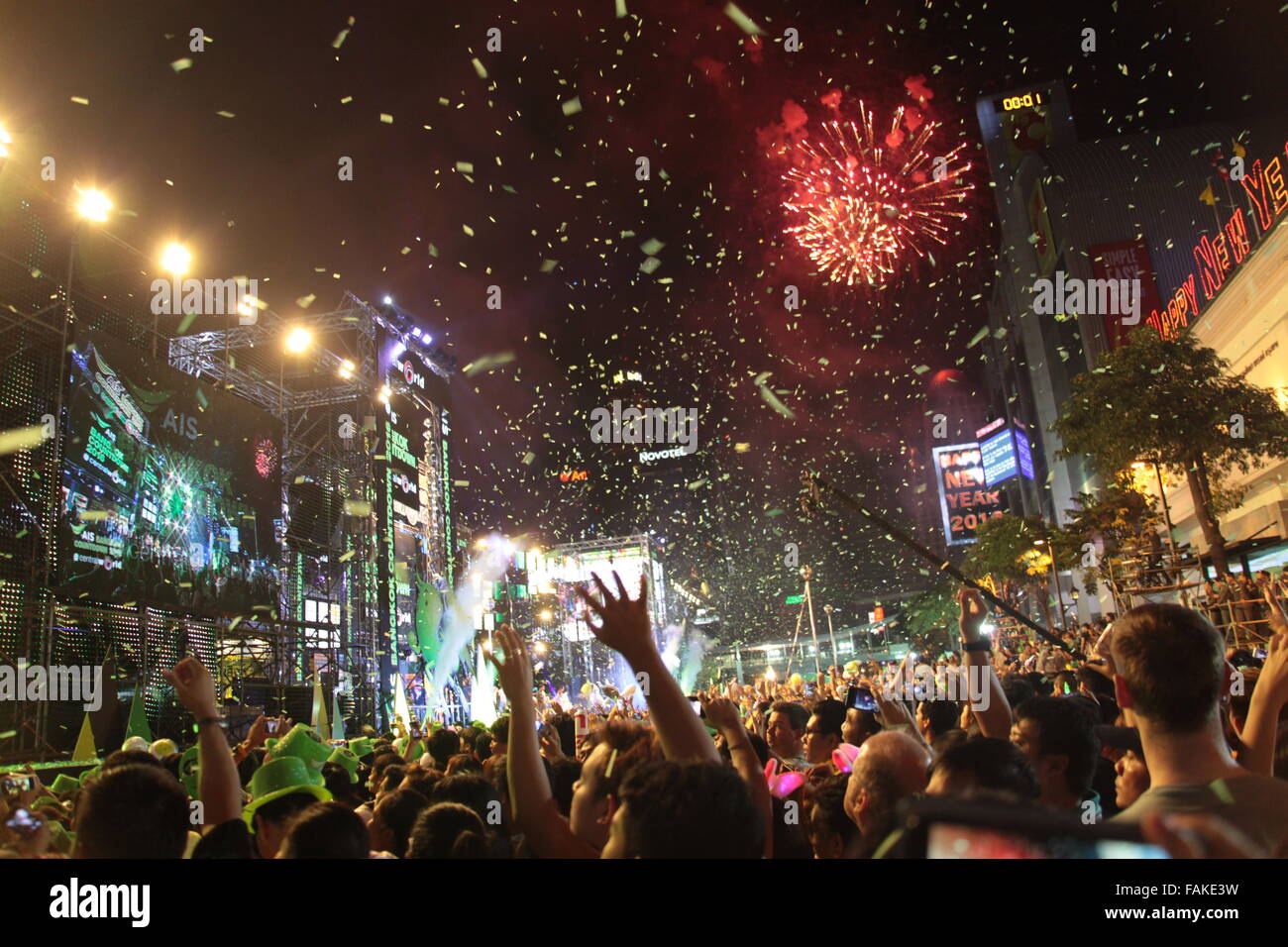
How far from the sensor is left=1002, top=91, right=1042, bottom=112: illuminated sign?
71.6m

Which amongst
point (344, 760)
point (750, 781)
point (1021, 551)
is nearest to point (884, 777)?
point (750, 781)

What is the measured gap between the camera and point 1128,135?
190 feet

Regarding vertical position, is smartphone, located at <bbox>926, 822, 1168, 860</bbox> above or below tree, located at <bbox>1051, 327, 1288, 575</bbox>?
below

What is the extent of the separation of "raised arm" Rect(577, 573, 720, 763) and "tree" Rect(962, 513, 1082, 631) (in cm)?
2755

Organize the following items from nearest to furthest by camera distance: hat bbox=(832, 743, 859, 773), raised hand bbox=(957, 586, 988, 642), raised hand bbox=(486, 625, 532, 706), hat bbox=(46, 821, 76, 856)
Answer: raised hand bbox=(486, 625, 532, 706)
hat bbox=(46, 821, 76, 856)
raised hand bbox=(957, 586, 988, 642)
hat bbox=(832, 743, 859, 773)

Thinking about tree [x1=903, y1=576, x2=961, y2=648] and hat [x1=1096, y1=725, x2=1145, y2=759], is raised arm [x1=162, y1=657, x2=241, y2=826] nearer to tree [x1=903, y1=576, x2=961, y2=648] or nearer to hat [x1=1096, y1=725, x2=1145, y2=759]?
hat [x1=1096, y1=725, x2=1145, y2=759]

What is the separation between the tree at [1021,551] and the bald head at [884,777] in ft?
87.0

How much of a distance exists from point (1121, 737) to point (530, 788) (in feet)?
8.84

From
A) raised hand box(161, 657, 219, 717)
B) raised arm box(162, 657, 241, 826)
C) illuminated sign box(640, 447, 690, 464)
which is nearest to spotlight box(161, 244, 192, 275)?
raised hand box(161, 657, 219, 717)

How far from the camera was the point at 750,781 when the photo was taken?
→ 3.61 meters

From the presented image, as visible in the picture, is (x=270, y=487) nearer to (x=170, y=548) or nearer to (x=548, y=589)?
(x=170, y=548)

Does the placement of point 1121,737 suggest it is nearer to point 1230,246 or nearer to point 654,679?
point 654,679

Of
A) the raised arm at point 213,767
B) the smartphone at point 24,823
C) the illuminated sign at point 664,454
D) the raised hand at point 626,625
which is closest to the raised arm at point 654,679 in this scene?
the raised hand at point 626,625

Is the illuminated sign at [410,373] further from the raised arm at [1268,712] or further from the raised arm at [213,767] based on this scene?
the raised arm at [1268,712]
